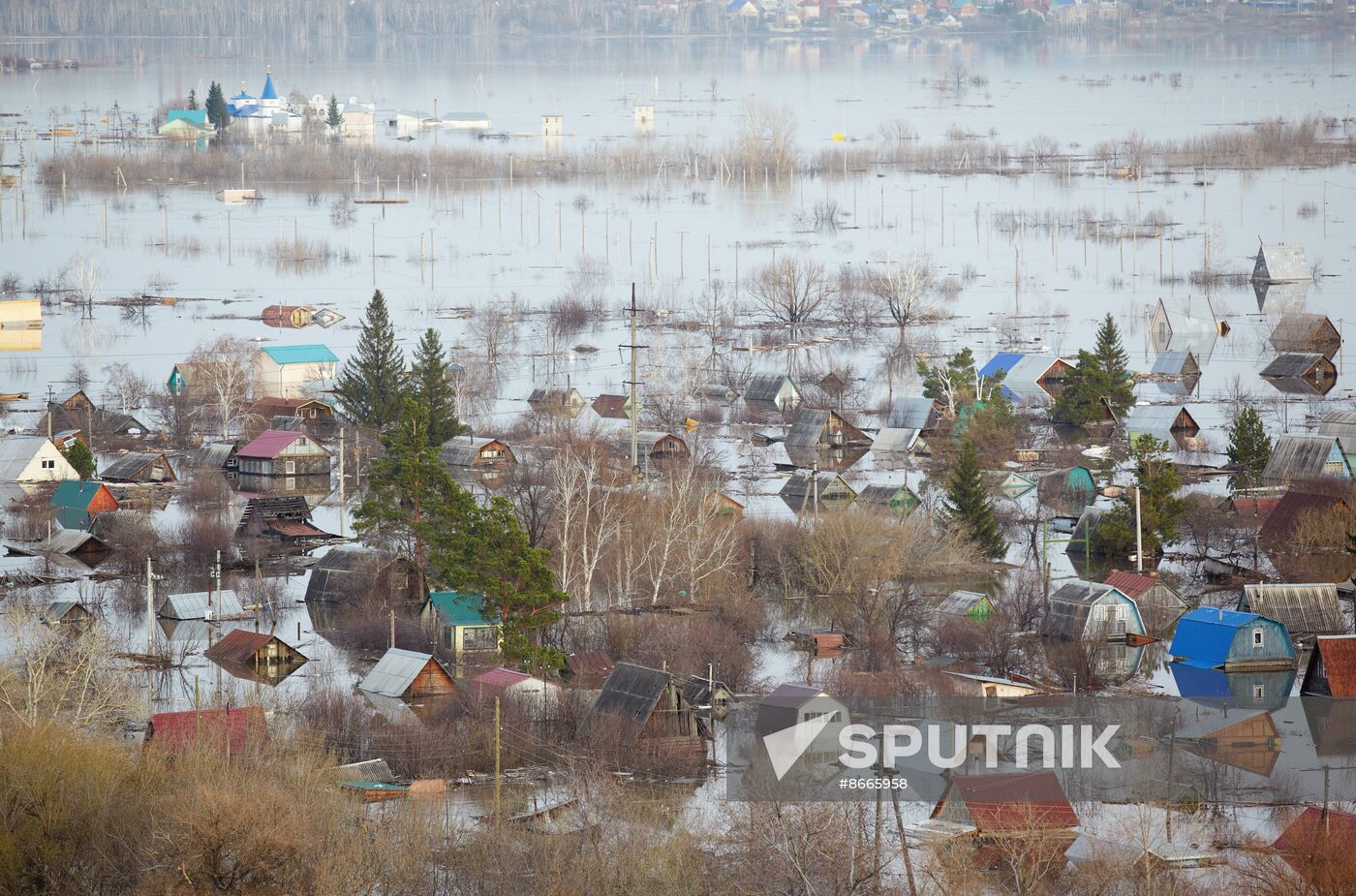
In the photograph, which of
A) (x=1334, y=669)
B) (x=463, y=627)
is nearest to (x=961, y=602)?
(x=1334, y=669)

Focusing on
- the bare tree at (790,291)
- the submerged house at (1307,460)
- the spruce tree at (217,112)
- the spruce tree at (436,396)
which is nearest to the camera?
the submerged house at (1307,460)

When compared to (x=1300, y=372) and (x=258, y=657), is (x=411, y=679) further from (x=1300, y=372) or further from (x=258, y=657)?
(x=1300, y=372)

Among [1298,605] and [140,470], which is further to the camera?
[140,470]

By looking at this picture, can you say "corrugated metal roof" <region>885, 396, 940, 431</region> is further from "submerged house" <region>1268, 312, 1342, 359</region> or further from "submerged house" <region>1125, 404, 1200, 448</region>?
"submerged house" <region>1268, 312, 1342, 359</region>

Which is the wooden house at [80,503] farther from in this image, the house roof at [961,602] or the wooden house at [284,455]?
the house roof at [961,602]

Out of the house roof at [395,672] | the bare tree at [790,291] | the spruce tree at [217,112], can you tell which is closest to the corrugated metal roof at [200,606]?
the house roof at [395,672]

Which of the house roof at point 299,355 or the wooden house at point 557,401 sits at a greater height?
the house roof at point 299,355

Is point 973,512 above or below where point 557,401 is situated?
above
